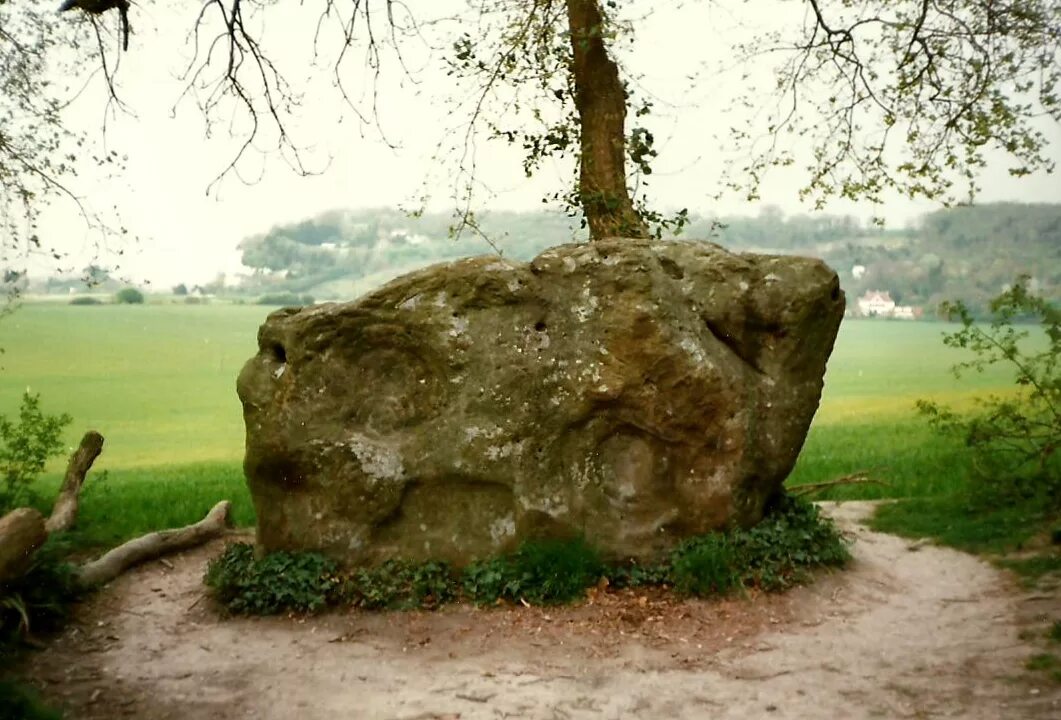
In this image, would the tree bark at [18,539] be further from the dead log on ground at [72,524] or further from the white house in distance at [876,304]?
the white house in distance at [876,304]

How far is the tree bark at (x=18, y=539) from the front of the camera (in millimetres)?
6668

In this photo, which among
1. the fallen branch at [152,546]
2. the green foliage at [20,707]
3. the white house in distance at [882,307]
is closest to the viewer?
the green foliage at [20,707]

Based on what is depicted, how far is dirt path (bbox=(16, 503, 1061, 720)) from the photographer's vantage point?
605 centimetres

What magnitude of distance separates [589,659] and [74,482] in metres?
7.28

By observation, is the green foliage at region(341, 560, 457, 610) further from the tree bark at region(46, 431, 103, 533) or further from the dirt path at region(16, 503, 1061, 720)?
the tree bark at region(46, 431, 103, 533)

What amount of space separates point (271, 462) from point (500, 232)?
6.03 meters

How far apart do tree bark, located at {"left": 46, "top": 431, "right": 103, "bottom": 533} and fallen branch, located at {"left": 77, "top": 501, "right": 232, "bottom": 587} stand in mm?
1244

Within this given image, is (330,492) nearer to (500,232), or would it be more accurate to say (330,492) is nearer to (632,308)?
(632,308)

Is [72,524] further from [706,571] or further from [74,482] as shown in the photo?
[706,571]

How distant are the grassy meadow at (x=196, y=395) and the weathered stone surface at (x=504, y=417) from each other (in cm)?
442

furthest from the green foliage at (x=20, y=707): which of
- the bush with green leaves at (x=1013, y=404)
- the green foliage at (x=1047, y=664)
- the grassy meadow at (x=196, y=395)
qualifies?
the bush with green leaves at (x=1013, y=404)

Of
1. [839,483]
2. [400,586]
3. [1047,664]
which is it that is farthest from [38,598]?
[839,483]

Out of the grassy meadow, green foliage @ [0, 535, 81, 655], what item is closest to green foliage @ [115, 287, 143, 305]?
the grassy meadow

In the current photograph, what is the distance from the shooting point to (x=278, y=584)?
8148 millimetres
